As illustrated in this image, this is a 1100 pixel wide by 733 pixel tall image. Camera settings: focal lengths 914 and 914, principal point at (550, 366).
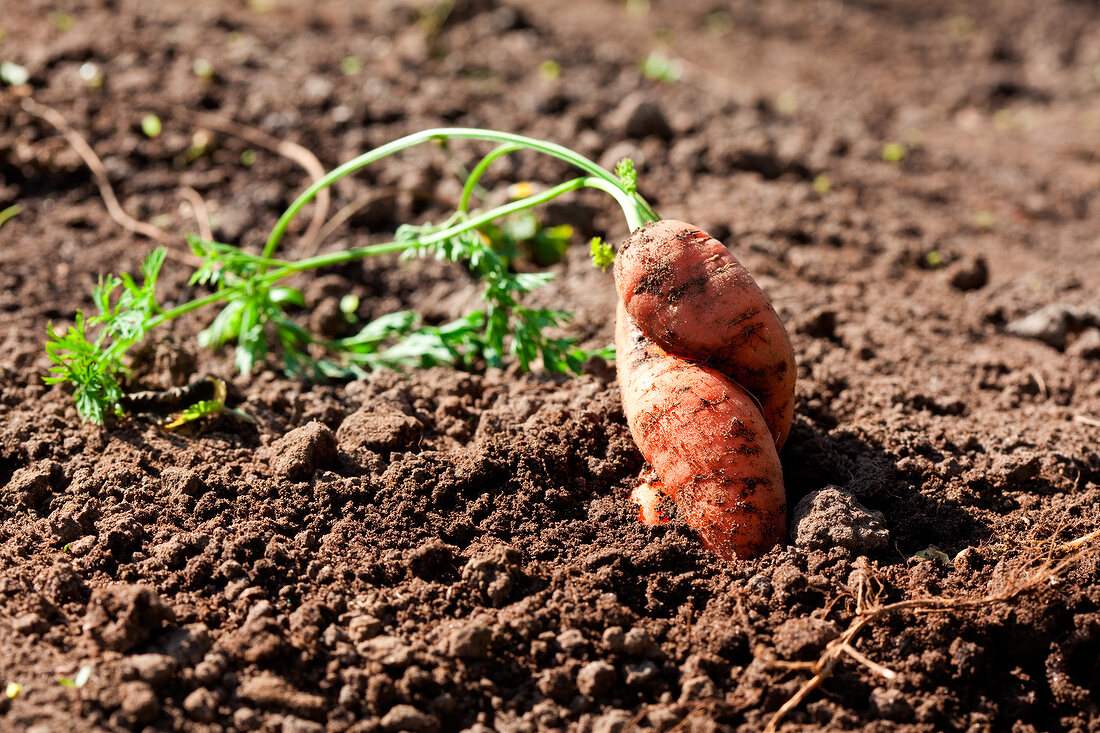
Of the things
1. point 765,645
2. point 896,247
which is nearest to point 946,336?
point 896,247

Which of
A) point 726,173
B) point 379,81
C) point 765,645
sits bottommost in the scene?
point 765,645

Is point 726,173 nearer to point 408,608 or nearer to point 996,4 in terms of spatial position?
point 408,608

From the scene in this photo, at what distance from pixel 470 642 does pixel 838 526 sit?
3.23 ft

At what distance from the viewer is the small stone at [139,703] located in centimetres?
193

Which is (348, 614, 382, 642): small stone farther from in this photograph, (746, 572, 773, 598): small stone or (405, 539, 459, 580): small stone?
(746, 572, 773, 598): small stone

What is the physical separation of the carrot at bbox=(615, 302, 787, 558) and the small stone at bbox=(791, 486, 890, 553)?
7 cm

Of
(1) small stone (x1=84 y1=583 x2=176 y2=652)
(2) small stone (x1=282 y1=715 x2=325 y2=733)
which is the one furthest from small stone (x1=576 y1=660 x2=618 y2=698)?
(1) small stone (x1=84 y1=583 x2=176 y2=652)

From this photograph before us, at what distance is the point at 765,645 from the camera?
7.04 feet

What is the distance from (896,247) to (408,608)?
2982mm

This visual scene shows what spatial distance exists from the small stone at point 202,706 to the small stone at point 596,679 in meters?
0.80

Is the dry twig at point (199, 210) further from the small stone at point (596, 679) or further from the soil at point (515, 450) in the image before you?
the small stone at point (596, 679)

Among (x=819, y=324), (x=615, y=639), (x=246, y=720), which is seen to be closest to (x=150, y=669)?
(x=246, y=720)

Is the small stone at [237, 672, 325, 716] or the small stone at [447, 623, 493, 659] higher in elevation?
the small stone at [447, 623, 493, 659]

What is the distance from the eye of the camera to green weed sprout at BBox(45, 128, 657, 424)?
266 cm
